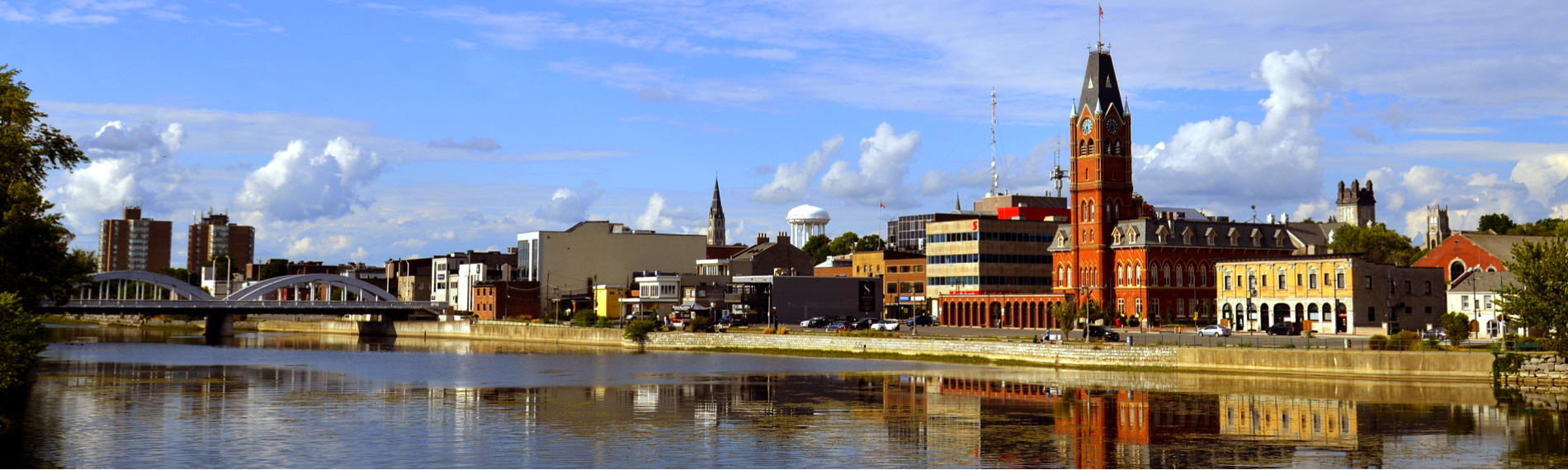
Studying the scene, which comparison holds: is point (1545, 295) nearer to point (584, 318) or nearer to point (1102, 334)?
point (1102, 334)

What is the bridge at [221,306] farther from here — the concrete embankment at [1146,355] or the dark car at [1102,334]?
the dark car at [1102,334]

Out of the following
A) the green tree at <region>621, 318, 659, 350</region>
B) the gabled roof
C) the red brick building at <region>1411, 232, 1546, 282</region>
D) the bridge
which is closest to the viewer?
the green tree at <region>621, 318, 659, 350</region>

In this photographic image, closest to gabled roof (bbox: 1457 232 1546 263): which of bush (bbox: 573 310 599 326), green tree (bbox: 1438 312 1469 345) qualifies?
green tree (bbox: 1438 312 1469 345)

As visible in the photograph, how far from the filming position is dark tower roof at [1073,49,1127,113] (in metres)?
140

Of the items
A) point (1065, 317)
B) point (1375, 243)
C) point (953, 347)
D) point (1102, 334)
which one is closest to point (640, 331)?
point (953, 347)

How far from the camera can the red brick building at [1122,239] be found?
134 metres

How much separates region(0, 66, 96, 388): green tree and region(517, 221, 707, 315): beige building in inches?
4532

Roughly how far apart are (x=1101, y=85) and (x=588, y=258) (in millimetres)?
80751

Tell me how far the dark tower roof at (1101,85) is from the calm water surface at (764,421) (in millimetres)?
62766

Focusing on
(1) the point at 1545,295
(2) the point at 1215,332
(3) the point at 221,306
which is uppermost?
(1) the point at 1545,295

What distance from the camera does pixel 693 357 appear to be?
4171 inches

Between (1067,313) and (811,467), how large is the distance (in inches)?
2224

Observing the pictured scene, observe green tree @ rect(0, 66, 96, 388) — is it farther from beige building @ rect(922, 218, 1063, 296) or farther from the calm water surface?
beige building @ rect(922, 218, 1063, 296)

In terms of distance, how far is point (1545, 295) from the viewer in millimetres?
68500
